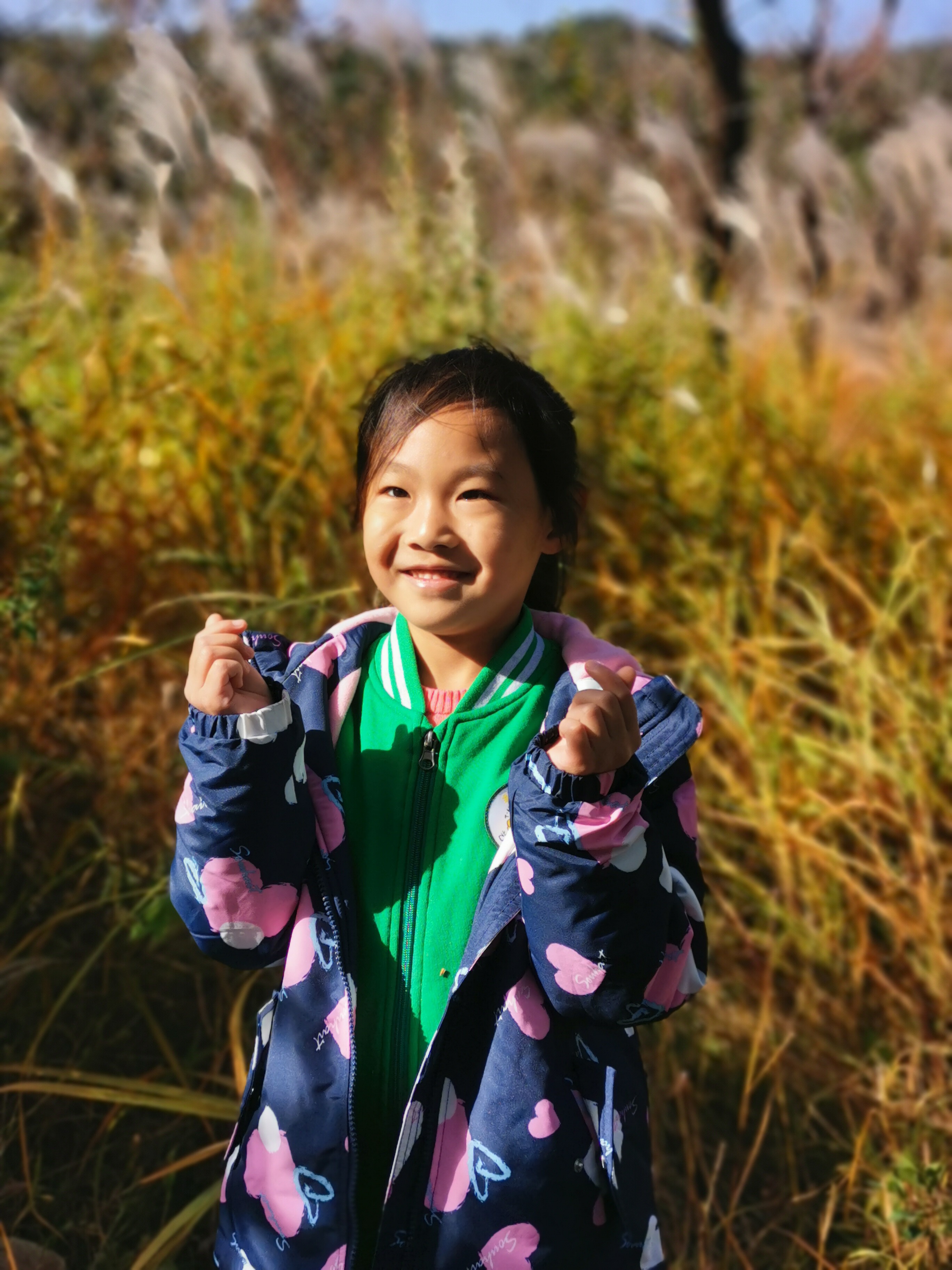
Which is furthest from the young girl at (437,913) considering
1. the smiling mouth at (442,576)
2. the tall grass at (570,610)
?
the tall grass at (570,610)

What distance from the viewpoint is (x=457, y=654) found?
3.70ft

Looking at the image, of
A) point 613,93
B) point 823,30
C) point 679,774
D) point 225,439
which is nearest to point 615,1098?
point 679,774

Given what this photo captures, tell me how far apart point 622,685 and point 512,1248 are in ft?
1.69

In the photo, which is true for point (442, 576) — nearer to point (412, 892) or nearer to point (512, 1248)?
point (412, 892)

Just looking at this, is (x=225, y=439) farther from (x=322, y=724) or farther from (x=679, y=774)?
(x=679, y=774)

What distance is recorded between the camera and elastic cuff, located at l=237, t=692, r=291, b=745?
3.16 feet

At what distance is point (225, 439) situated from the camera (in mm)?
2295

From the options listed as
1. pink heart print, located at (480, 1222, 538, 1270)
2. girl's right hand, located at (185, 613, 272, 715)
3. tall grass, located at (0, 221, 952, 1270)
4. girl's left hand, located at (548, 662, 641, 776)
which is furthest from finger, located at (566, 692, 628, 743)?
tall grass, located at (0, 221, 952, 1270)

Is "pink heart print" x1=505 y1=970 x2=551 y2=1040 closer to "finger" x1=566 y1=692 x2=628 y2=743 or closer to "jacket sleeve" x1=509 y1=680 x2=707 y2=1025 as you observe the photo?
"jacket sleeve" x1=509 y1=680 x2=707 y2=1025

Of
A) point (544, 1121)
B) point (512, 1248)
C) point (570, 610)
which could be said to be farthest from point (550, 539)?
point (570, 610)

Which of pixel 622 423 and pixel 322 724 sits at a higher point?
pixel 622 423

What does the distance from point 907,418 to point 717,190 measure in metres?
1.46

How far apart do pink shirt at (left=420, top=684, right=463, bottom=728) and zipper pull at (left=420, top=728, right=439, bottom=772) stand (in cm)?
3

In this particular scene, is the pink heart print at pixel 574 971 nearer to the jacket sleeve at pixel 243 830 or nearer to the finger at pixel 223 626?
the jacket sleeve at pixel 243 830
